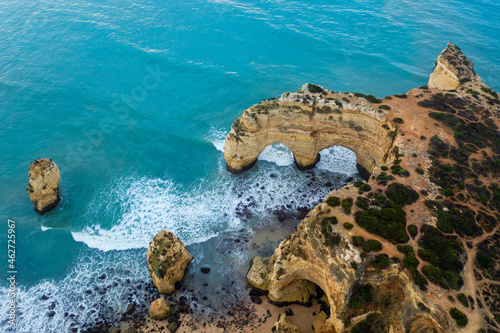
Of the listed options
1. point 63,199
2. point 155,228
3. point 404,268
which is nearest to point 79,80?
point 63,199

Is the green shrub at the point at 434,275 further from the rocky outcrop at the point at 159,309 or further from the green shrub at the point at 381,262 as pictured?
the rocky outcrop at the point at 159,309

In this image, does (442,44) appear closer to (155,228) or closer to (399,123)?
(399,123)

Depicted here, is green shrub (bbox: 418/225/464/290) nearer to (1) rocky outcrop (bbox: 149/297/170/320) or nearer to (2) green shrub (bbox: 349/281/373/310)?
(2) green shrub (bbox: 349/281/373/310)

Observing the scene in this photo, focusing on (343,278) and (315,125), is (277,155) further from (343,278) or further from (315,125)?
(343,278)

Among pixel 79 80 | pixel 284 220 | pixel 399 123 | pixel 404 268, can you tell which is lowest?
pixel 284 220

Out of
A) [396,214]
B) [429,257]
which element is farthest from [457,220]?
[429,257]

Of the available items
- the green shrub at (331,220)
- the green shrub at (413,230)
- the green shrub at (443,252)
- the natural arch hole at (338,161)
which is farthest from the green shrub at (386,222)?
the natural arch hole at (338,161)
